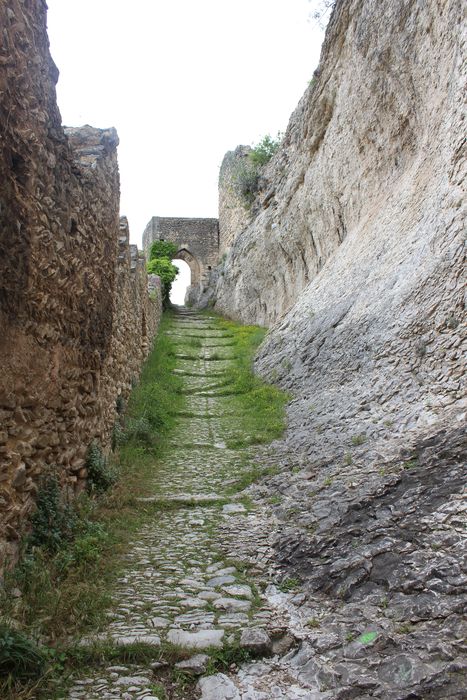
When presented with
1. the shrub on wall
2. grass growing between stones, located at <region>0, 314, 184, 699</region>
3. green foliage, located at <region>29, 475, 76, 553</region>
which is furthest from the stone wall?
green foliage, located at <region>29, 475, 76, 553</region>

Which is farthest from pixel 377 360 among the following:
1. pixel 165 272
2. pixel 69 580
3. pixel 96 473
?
pixel 165 272

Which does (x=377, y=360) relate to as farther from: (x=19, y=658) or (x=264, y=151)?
(x=264, y=151)

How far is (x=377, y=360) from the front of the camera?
7699 millimetres

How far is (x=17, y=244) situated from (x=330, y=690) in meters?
3.36

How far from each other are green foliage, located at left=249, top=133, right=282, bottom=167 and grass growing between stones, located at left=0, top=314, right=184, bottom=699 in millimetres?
19654

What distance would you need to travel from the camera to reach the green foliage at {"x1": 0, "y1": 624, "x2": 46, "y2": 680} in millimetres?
2995

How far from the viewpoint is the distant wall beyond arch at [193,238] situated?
34.8 metres

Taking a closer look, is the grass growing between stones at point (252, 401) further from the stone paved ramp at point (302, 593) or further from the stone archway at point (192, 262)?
the stone archway at point (192, 262)

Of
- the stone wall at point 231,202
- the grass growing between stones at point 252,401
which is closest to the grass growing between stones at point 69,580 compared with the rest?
the grass growing between stones at point 252,401

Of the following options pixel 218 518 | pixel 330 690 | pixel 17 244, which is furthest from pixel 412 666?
pixel 17 244

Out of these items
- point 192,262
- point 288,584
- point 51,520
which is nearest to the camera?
point 288,584

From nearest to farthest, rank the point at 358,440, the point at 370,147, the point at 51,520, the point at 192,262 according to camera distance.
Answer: the point at 51,520
the point at 358,440
the point at 370,147
the point at 192,262

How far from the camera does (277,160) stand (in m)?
19.0

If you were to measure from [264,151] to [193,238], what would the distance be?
11.3m
